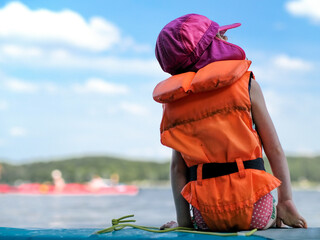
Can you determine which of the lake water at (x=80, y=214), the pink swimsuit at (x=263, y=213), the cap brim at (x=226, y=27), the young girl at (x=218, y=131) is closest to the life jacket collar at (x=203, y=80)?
the young girl at (x=218, y=131)

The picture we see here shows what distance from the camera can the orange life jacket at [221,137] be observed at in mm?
1634

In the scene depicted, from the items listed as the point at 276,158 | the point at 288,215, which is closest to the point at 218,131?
the point at 276,158

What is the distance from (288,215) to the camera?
5.69ft

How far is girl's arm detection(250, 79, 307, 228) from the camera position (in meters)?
1.70

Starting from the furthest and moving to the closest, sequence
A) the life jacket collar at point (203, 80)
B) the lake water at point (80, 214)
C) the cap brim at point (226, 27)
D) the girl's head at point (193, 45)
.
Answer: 1. the lake water at point (80, 214)
2. the cap brim at point (226, 27)
3. the girl's head at point (193, 45)
4. the life jacket collar at point (203, 80)

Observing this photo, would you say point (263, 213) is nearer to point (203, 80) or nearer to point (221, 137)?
point (221, 137)

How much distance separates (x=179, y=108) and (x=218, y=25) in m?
0.38

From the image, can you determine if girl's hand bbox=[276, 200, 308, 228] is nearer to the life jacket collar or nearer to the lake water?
the life jacket collar

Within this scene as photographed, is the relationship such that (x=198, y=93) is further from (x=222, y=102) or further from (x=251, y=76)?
(x=251, y=76)

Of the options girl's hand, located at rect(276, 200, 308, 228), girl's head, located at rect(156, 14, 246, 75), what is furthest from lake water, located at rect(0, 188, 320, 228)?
girl's head, located at rect(156, 14, 246, 75)

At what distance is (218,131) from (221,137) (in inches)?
0.9

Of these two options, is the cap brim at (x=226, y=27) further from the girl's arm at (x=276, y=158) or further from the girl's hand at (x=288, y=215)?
the girl's hand at (x=288, y=215)

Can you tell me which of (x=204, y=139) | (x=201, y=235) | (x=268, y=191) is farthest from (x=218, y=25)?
(x=201, y=235)

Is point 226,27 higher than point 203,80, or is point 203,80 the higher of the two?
point 226,27
